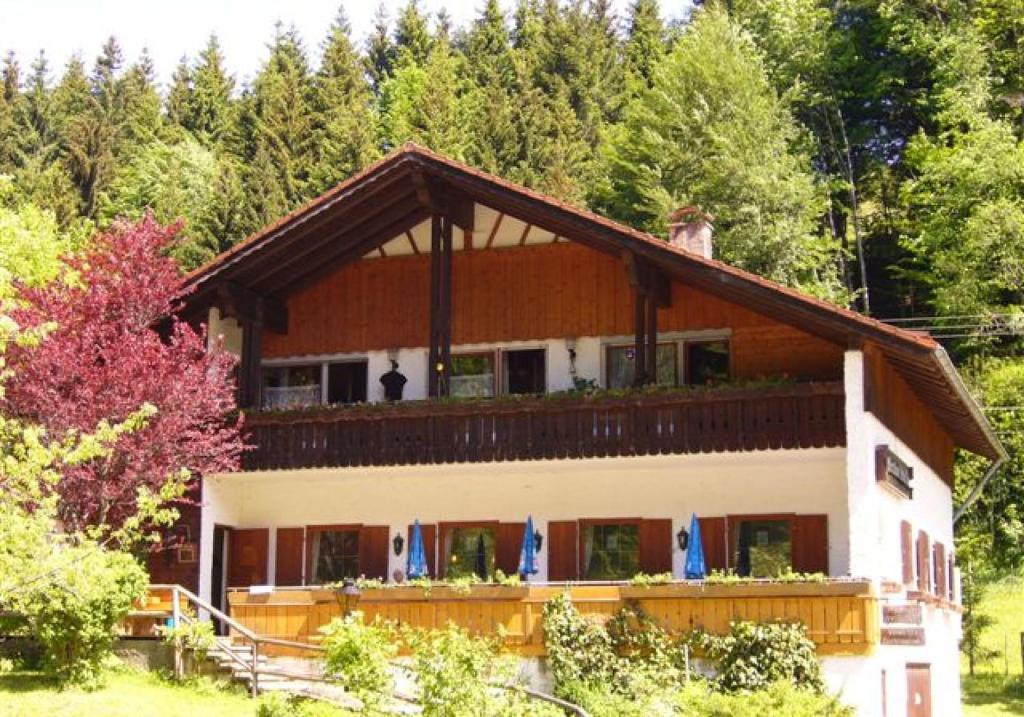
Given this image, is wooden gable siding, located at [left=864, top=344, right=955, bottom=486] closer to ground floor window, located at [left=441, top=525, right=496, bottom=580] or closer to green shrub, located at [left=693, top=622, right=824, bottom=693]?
green shrub, located at [left=693, top=622, right=824, bottom=693]

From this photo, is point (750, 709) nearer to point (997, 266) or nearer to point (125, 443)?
point (125, 443)

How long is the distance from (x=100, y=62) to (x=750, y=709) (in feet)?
251

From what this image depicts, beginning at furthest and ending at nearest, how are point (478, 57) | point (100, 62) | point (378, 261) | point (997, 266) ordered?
point (100, 62) → point (478, 57) → point (997, 266) → point (378, 261)

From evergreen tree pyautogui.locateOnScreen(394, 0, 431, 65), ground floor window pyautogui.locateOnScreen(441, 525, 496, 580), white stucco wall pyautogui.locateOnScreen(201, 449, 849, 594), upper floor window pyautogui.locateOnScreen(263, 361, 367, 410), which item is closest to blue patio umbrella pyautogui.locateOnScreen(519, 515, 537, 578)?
white stucco wall pyautogui.locateOnScreen(201, 449, 849, 594)

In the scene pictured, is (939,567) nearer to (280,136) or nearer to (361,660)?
(361,660)

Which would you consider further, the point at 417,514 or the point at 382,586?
the point at 417,514

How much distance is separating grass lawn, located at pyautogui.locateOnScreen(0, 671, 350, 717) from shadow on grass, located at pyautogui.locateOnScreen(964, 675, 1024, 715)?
18.4m

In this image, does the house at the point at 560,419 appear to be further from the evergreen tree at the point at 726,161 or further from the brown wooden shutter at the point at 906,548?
the evergreen tree at the point at 726,161

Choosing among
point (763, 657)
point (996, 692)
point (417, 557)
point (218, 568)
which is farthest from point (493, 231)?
point (996, 692)

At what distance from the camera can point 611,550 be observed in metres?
25.5

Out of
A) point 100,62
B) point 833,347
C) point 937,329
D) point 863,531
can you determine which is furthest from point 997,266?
point 100,62

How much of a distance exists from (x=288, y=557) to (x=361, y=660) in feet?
35.6

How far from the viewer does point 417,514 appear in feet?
87.0

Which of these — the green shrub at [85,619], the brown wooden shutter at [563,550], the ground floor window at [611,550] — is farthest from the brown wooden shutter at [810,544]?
the green shrub at [85,619]
